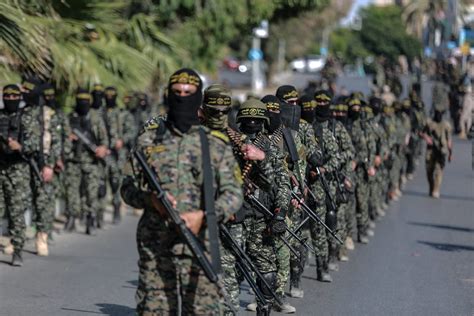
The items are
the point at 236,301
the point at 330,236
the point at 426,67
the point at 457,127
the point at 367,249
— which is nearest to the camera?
the point at 236,301

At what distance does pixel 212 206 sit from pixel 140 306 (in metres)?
0.69

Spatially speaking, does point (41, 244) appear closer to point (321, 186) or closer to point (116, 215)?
point (321, 186)

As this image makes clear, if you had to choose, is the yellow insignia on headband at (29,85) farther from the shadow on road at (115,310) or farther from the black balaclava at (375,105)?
the black balaclava at (375,105)

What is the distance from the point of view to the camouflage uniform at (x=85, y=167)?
53.2 ft

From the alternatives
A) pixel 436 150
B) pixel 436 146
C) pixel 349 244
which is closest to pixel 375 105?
pixel 349 244

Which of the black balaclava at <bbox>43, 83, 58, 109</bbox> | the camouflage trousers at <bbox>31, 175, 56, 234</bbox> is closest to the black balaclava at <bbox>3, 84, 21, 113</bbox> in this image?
the camouflage trousers at <bbox>31, 175, 56, 234</bbox>

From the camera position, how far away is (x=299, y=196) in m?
11.1

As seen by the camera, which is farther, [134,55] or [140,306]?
[134,55]

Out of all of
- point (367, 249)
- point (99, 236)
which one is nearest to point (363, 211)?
point (367, 249)

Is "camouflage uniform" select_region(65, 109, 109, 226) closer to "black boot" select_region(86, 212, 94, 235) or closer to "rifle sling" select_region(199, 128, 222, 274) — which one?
"black boot" select_region(86, 212, 94, 235)

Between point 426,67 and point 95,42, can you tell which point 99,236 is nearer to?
point 95,42

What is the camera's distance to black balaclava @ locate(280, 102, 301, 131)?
11.4m

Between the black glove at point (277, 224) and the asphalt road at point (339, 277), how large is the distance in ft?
3.73

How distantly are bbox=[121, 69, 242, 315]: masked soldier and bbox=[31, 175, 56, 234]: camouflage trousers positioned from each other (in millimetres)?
7003
